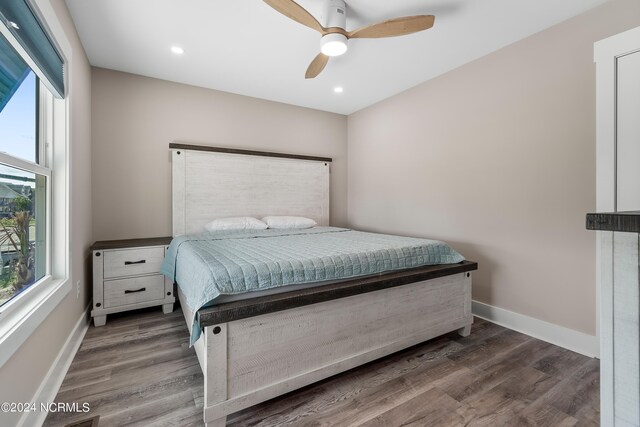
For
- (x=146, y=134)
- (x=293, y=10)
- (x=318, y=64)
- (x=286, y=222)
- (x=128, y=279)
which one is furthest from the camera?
(x=286, y=222)

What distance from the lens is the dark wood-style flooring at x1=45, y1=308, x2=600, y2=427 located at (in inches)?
57.3

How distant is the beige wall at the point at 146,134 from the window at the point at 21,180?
124cm

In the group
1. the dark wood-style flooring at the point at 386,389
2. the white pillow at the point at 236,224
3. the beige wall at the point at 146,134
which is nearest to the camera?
the dark wood-style flooring at the point at 386,389

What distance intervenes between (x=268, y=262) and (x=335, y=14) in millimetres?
1708

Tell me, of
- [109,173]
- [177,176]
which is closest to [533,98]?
[177,176]

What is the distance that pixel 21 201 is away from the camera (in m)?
1.53

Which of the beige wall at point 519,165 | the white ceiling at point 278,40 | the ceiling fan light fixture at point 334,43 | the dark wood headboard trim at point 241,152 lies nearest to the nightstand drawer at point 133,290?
the dark wood headboard trim at point 241,152

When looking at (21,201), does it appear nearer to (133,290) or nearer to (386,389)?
(133,290)

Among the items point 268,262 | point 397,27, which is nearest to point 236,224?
point 268,262

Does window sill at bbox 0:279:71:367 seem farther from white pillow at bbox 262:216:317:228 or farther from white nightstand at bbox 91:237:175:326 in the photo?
white pillow at bbox 262:216:317:228

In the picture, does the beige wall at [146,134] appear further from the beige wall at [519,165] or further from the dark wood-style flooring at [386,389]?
the beige wall at [519,165]

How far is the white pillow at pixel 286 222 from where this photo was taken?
3.51 meters

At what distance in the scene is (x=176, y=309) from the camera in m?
2.90

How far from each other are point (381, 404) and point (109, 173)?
3226 millimetres
